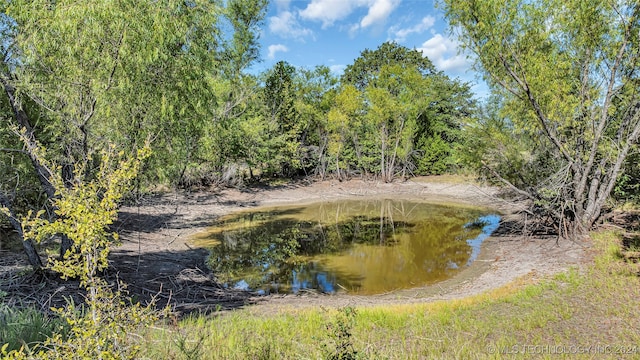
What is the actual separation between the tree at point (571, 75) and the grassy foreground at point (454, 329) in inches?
147

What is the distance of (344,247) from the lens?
1466cm

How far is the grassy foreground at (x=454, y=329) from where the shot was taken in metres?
4.30

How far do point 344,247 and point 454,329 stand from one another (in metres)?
8.82

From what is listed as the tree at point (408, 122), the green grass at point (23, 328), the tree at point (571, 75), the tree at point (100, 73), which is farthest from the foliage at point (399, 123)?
the green grass at point (23, 328)

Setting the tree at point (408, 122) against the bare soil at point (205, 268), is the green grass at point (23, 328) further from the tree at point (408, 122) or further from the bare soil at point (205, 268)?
the tree at point (408, 122)

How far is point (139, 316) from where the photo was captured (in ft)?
9.43

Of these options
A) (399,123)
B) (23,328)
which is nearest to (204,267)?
(23,328)

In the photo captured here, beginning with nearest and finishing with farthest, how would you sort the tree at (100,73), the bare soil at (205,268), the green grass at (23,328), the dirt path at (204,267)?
the green grass at (23,328)
the tree at (100,73)
the bare soil at (205,268)
the dirt path at (204,267)

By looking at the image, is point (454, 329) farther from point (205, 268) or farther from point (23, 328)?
point (205, 268)

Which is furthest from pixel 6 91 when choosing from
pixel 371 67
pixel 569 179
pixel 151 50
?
pixel 371 67

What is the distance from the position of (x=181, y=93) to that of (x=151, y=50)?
1240 mm

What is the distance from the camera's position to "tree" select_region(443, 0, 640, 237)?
34.2 ft

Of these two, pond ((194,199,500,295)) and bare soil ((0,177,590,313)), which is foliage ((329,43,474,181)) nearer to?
pond ((194,199,500,295))

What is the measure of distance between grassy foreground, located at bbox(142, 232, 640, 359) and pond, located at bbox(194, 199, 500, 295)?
137 inches
